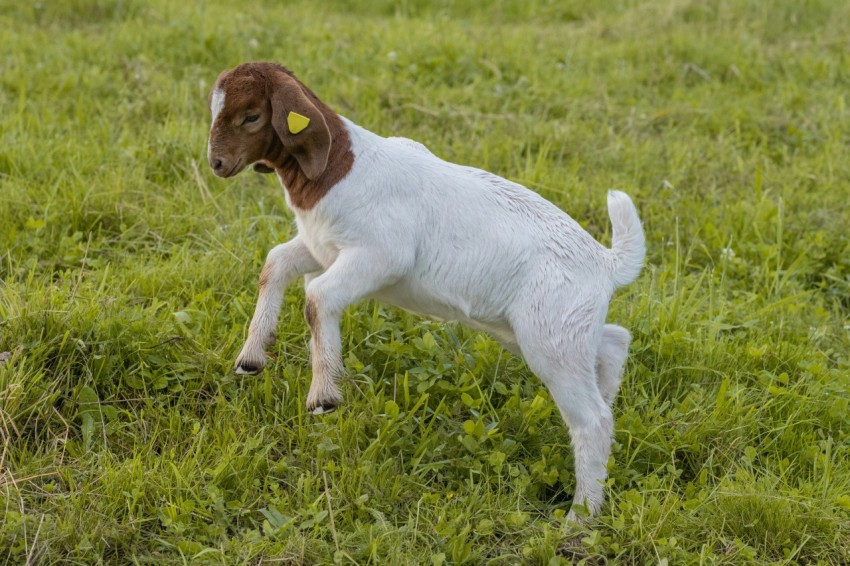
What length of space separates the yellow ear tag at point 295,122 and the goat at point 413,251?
0.02 metres

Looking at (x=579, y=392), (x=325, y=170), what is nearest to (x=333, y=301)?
(x=325, y=170)

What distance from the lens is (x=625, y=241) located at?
158 inches

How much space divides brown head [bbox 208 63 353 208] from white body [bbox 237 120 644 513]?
0.64 ft

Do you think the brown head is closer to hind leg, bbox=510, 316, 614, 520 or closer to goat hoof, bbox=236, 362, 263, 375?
goat hoof, bbox=236, 362, 263, 375

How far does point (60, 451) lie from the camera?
381 cm

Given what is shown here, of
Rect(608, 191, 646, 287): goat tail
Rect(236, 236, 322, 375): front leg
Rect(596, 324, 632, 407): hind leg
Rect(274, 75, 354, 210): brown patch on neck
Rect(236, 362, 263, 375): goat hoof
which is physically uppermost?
Rect(274, 75, 354, 210): brown patch on neck

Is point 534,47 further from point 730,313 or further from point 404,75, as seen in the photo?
point 730,313

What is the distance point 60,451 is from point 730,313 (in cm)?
317

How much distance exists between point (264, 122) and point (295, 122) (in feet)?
0.48

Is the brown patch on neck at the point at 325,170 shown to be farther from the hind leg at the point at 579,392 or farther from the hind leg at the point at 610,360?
the hind leg at the point at 610,360

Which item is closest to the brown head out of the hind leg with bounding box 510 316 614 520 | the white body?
the white body

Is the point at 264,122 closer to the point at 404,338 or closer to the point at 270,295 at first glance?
the point at 270,295

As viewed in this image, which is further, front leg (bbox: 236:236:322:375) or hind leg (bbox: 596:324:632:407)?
hind leg (bbox: 596:324:632:407)

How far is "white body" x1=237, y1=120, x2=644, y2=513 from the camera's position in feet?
11.9
